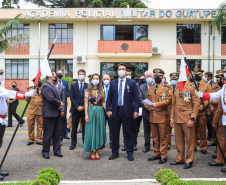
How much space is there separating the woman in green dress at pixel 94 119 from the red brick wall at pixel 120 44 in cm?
1811

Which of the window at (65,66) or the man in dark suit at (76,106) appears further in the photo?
the window at (65,66)

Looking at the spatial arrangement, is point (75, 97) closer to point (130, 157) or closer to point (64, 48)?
point (130, 157)

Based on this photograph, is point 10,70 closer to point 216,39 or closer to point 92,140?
point 216,39

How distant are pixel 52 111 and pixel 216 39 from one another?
22293 mm

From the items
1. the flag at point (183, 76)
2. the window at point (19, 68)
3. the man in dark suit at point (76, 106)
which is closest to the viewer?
the flag at point (183, 76)

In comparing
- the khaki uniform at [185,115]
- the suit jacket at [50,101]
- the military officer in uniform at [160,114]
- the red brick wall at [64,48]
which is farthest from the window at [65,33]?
the khaki uniform at [185,115]

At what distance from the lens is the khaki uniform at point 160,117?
6742mm

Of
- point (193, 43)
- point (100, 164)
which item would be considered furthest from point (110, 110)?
point (193, 43)

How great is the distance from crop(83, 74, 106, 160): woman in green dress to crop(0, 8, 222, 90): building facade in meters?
18.1

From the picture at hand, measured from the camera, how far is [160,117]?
6.81m

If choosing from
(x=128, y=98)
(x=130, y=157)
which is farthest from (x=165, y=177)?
(x=128, y=98)

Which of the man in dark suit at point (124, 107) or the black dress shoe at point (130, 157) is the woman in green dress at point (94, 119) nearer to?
the man in dark suit at point (124, 107)

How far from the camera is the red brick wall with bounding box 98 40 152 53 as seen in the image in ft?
81.6

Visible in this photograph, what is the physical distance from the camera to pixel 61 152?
7652 mm
